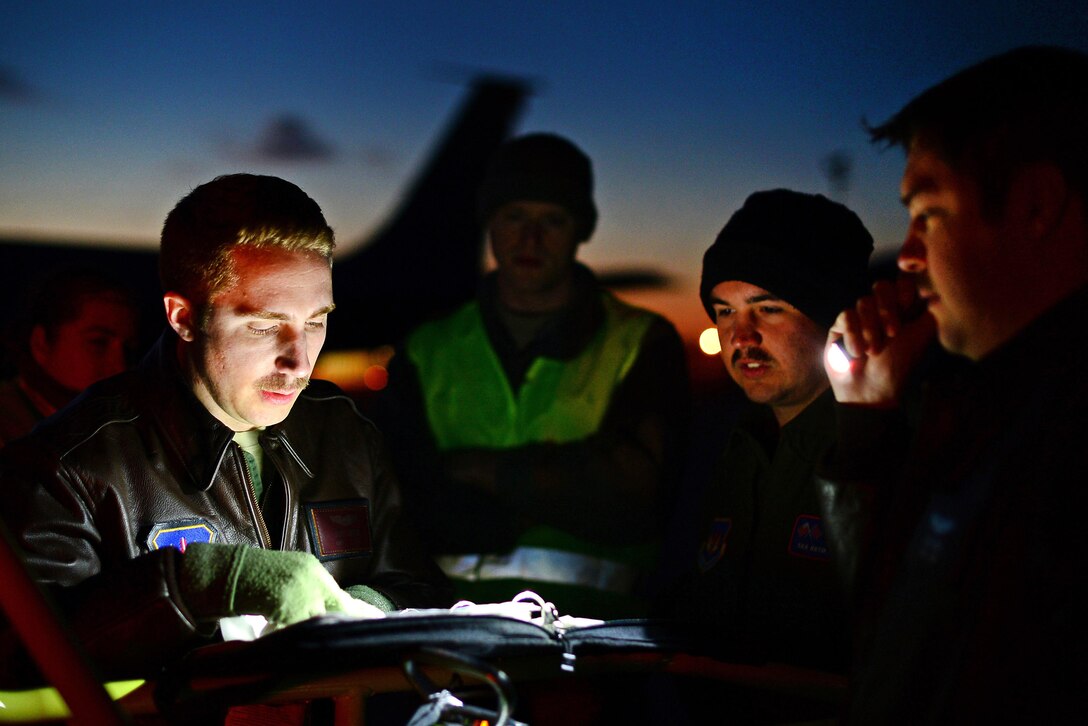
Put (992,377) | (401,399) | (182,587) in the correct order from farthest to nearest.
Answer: (401,399) < (182,587) < (992,377)

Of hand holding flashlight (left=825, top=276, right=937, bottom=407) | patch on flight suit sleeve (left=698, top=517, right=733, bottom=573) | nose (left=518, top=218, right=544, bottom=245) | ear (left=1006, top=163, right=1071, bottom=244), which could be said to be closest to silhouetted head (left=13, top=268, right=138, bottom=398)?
nose (left=518, top=218, right=544, bottom=245)

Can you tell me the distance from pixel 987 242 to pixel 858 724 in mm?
925

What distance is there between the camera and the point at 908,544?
176 cm

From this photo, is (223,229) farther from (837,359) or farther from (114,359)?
(837,359)

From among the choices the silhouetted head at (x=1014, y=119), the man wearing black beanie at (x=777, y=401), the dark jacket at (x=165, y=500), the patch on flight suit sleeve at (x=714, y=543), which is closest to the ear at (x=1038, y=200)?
the silhouetted head at (x=1014, y=119)

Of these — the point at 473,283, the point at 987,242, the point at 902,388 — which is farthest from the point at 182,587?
the point at 473,283

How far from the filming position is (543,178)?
11.5 feet

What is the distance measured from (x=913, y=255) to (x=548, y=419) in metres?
1.92

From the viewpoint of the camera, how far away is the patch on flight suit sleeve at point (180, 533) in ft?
7.18

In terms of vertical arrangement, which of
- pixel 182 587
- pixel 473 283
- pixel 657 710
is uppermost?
pixel 473 283

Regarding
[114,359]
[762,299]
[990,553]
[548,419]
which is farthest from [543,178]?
[990,553]

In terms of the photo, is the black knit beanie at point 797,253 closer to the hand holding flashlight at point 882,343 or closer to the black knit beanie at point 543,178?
the hand holding flashlight at point 882,343

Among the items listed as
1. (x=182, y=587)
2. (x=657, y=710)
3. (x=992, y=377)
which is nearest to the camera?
(x=992, y=377)

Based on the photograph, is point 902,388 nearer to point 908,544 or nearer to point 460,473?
point 908,544
